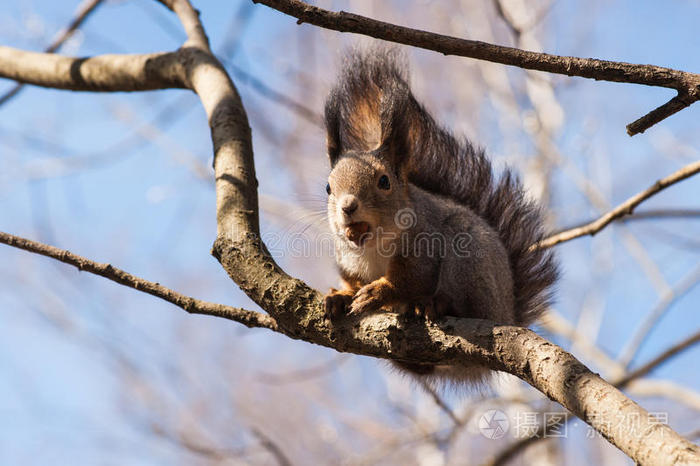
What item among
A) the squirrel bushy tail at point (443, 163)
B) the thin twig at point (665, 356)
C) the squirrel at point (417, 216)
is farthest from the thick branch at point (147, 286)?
the thin twig at point (665, 356)

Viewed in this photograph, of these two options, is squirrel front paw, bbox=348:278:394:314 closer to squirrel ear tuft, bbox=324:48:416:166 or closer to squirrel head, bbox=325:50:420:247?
squirrel head, bbox=325:50:420:247

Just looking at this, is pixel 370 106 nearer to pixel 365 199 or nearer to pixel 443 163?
pixel 443 163

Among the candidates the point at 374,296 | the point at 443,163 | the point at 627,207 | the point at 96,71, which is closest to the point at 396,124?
the point at 443,163

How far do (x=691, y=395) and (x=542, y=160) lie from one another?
2.95 m

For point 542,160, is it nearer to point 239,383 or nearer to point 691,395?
point 691,395

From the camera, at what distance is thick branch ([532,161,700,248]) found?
8.66 ft

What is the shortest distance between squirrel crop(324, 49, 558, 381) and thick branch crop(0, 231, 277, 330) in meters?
0.35

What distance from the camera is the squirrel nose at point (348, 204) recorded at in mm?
2766

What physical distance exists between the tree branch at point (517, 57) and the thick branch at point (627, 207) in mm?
997

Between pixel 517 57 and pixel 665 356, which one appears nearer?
pixel 517 57

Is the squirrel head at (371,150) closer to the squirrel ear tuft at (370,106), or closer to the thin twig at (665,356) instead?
the squirrel ear tuft at (370,106)

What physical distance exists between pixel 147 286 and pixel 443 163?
177cm

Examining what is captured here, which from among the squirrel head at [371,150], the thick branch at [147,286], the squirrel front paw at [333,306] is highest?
the squirrel head at [371,150]

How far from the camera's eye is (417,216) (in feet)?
9.76
